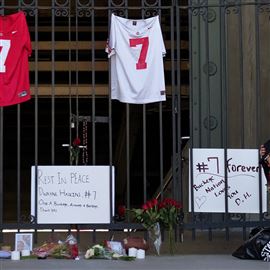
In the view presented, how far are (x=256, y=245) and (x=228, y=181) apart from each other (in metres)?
0.87

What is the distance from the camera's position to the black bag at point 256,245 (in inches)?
263

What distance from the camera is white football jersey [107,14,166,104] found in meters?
7.31

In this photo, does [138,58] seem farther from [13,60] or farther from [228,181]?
[228,181]

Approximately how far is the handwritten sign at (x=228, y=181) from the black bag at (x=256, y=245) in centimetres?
42

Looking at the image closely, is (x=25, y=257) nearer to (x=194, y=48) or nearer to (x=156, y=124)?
(x=194, y=48)

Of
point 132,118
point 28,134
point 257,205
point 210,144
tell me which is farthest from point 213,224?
point 28,134

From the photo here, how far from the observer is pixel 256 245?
22.2 feet

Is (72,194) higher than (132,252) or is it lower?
higher

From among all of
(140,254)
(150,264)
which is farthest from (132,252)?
(150,264)

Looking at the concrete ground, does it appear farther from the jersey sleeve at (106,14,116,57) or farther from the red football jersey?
the jersey sleeve at (106,14,116,57)

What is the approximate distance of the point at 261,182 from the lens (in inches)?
→ 284

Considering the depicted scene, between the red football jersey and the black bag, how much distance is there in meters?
3.18

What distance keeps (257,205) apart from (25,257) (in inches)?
114

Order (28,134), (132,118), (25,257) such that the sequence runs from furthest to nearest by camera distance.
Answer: (28,134) → (132,118) → (25,257)
